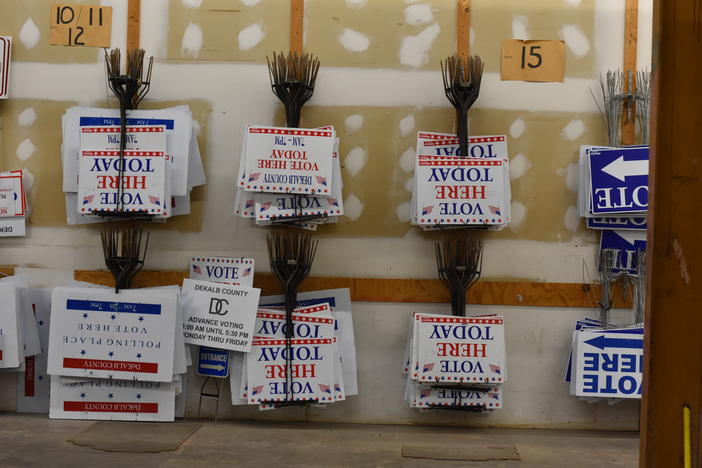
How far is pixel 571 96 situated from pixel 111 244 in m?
2.63

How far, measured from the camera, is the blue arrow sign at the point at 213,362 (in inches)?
166

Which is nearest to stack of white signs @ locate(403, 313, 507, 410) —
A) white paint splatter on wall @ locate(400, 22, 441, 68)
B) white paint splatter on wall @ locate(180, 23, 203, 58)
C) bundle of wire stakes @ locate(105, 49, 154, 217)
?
white paint splatter on wall @ locate(400, 22, 441, 68)

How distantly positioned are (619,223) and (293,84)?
6.25 ft

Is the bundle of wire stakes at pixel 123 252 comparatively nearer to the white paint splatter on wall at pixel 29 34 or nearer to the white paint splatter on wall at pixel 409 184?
the white paint splatter on wall at pixel 29 34

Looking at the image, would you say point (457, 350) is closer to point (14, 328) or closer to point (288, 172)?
point (288, 172)

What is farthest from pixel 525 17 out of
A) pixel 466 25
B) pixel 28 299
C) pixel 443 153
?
pixel 28 299

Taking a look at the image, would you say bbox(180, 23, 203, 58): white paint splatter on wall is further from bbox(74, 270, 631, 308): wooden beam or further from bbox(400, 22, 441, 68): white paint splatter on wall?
bbox(74, 270, 631, 308): wooden beam

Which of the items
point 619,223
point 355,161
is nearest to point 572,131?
point 619,223

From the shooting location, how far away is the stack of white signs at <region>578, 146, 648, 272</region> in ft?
13.4

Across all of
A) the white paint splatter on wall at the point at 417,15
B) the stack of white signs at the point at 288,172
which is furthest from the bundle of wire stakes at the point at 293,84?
the white paint splatter on wall at the point at 417,15

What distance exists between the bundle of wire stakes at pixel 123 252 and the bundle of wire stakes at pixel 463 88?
1.81 meters

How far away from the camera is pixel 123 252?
4227mm

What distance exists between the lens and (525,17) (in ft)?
14.1

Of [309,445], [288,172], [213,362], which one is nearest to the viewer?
[309,445]
